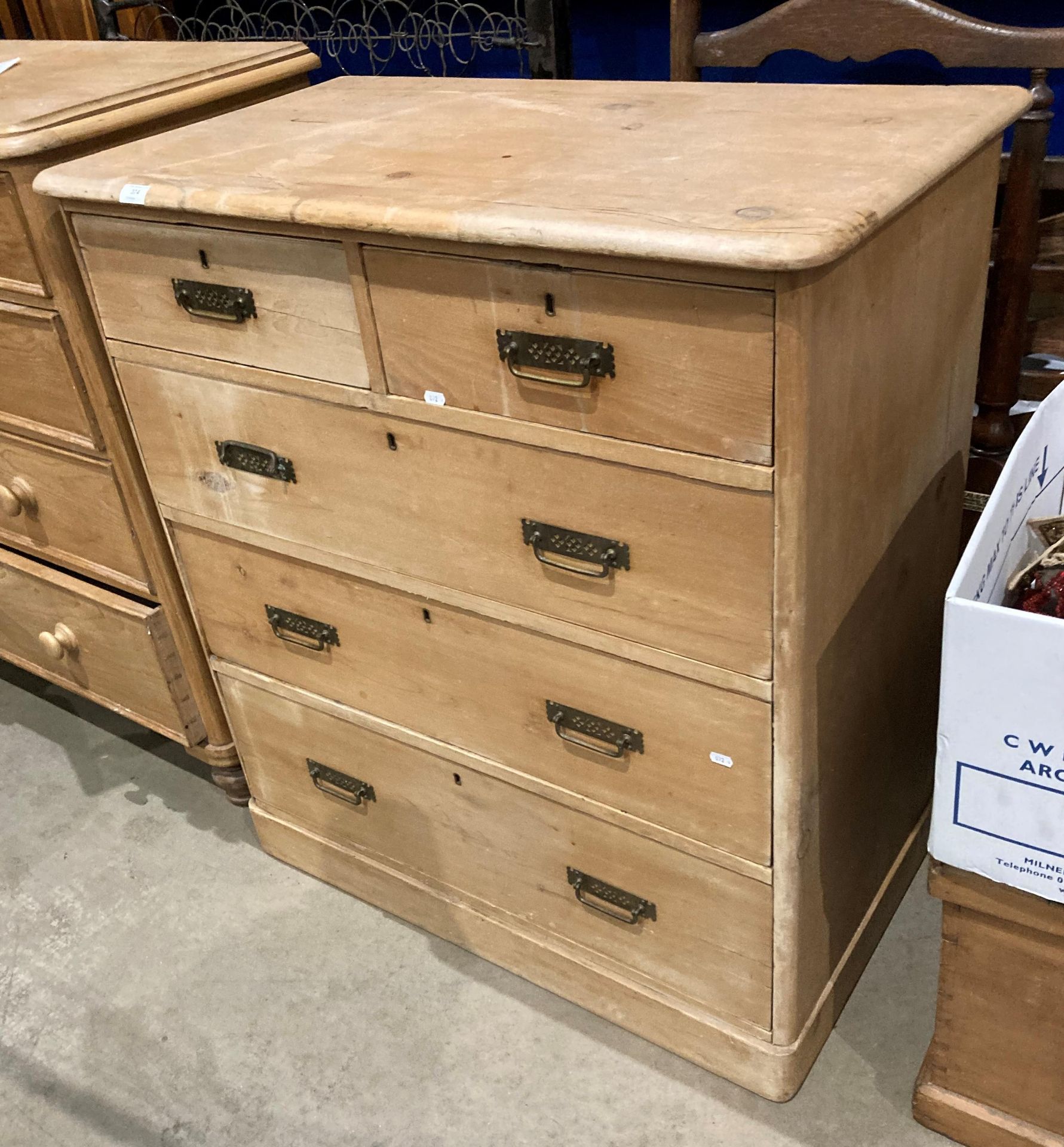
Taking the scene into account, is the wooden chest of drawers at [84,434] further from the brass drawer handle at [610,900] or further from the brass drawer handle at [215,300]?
the brass drawer handle at [610,900]

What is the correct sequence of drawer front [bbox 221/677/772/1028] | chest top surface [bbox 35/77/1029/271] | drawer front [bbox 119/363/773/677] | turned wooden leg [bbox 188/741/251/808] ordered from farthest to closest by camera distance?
1. turned wooden leg [bbox 188/741/251/808]
2. drawer front [bbox 221/677/772/1028]
3. drawer front [bbox 119/363/773/677]
4. chest top surface [bbox 35/77/1029/271]

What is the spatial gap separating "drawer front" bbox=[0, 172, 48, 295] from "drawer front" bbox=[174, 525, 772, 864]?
37cm

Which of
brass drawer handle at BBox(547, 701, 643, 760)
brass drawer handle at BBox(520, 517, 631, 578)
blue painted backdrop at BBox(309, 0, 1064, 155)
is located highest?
blue painted backdrop at BBox(309, 0, 1064, 155)

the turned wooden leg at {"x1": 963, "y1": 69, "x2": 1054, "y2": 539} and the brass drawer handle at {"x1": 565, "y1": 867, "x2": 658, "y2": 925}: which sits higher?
the turned wooden leg at {"x1": 963, "y1": 69, "x2": 1054, "y2": 539}

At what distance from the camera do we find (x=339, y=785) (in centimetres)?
160

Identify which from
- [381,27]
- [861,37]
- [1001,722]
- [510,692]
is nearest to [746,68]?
[861,37]

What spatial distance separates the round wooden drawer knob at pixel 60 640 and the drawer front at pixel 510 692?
0.38m

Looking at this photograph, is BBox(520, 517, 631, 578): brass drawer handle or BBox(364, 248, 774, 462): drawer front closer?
BBox(364, 248, 774, 462): drawer front

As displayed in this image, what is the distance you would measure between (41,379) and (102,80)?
0.42 metres

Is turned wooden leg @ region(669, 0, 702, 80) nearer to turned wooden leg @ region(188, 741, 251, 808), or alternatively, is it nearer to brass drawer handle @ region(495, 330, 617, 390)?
brass drawer handle @ region(495, 330, 617, 390)

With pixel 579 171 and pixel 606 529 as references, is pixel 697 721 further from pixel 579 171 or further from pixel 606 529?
pixel 579 171

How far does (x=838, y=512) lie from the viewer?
1.06 m

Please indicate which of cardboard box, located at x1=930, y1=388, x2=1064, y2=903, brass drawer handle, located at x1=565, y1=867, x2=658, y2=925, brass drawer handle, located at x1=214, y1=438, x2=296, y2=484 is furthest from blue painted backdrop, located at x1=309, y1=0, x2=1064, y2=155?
brass drawer handle, located at x1=565, y1=867, x2=658, y2=925

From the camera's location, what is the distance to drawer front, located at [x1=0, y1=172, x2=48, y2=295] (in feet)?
4.54
